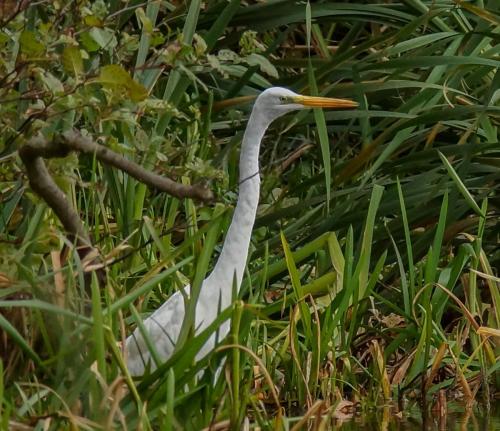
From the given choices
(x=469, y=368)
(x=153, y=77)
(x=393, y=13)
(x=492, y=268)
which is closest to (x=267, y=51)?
(x=393, y=13)

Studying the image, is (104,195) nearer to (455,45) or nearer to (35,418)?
(455,45)

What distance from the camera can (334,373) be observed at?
425cm

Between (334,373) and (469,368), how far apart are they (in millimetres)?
663

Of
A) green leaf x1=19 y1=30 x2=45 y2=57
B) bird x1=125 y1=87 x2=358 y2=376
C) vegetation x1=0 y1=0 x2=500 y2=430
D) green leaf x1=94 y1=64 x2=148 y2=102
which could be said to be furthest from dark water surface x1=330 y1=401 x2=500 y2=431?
green leaf x1=19 y1=30 x2=45 y2=57

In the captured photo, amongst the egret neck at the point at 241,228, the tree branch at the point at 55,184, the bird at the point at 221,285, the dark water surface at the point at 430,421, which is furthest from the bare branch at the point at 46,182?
the dark water surface at the point at 430,421

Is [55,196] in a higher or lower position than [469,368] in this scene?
higher

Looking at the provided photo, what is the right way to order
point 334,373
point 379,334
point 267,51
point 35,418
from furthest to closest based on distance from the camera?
point 267,51 < point 379,334 < point 334,373 < point 35,418

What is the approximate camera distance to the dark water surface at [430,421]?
4.11 metres

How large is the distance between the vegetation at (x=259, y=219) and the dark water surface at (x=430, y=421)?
0.07 m

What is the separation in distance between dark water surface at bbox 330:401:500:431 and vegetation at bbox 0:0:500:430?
7cm

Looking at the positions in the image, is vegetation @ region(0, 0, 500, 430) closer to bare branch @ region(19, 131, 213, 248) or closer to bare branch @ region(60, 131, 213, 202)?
bare branch @ region(19, 131, 213, 248)

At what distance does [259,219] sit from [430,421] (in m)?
1.26

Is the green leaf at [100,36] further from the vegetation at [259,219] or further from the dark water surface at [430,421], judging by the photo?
the dark water surface at [430,421]

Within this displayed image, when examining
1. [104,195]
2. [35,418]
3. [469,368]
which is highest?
[35,418]
